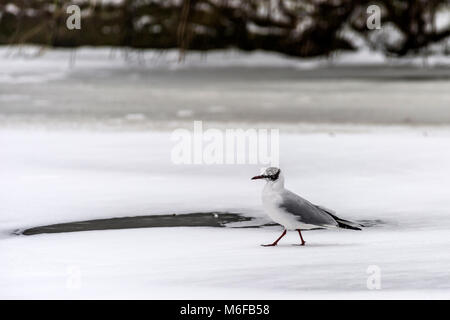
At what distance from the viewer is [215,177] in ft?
15.4

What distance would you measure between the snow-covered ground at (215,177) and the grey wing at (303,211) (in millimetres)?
91

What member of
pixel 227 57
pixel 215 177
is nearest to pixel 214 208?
pixel 215 177

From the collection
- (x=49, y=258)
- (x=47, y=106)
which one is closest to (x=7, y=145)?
(x=47, y=106)

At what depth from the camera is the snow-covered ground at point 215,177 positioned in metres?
2.76

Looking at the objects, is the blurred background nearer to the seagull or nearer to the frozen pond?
the frozen pond

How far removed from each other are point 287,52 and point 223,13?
38.1 inches

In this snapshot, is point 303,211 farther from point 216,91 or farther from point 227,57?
point 227,57

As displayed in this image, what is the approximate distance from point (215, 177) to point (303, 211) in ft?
5.33

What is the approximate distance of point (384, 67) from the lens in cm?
894

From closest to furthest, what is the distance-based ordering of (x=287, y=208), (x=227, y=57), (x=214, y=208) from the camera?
(x=287, y=208)
(x=214, y=208)
(x=227, y=57)

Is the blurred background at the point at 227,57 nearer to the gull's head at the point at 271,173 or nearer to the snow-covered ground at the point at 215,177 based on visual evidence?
the snow-covered ground at the point at 215,177

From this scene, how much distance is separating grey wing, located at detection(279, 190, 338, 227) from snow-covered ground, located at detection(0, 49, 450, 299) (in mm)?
91

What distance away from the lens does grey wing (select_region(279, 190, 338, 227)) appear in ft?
10.1
